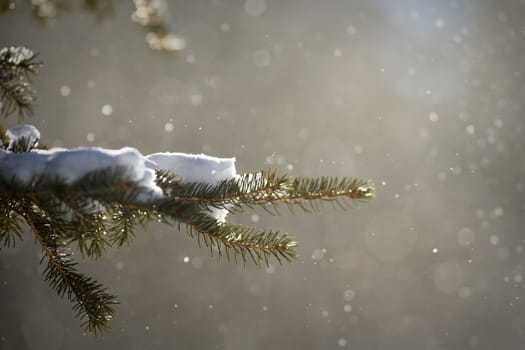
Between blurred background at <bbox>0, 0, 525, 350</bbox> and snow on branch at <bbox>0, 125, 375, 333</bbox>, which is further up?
blurred background at <bbox>0, 0, 525, 350</bbox>

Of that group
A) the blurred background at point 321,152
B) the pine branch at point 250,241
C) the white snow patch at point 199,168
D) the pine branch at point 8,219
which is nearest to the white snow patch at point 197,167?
the white snow patch at point 199,168

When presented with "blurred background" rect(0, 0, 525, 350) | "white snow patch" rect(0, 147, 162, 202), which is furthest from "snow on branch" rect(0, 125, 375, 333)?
"blurred background" rect(0, 0, 525, 350)

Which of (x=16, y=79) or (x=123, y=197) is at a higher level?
(x=16, y=79)

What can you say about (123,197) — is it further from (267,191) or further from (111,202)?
(267,191)

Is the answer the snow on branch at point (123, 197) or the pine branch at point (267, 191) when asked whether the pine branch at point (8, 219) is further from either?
the pine branch at point (267, 191)

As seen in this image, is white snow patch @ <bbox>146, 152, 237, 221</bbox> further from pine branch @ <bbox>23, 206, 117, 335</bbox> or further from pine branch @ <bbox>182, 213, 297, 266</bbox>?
pine branch @ <bbox>23, 206, 117, 335</bbox>

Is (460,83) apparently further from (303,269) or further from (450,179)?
(303,269)

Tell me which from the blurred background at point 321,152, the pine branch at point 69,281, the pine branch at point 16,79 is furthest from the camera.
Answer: the blurred background at point 321,152

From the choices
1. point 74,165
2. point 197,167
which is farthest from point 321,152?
point 74,165
